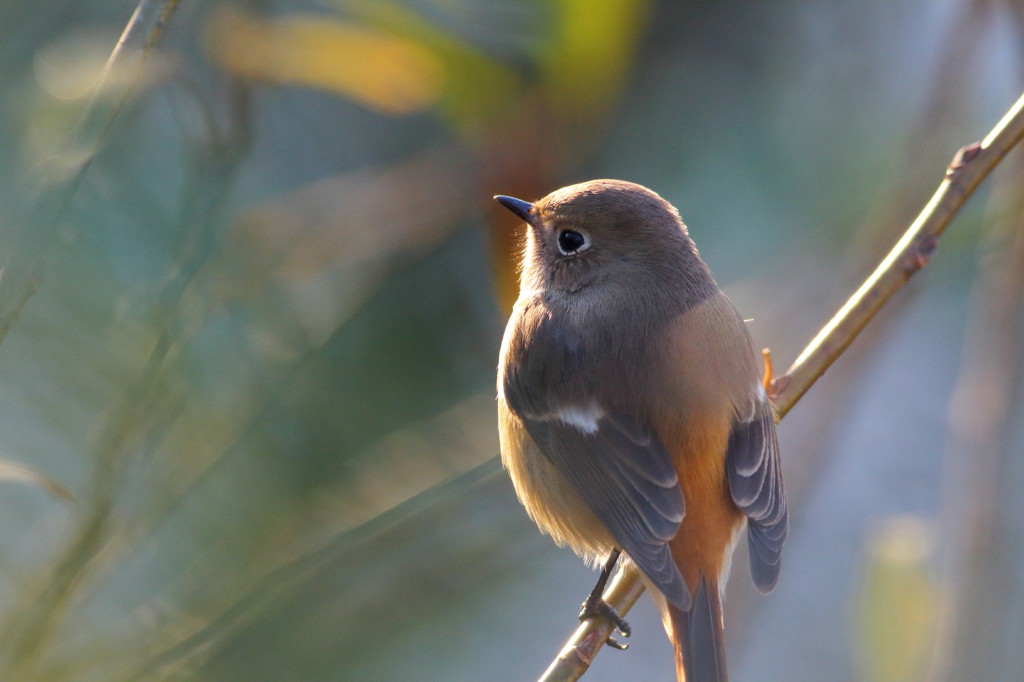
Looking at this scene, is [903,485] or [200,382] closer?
[200,382]

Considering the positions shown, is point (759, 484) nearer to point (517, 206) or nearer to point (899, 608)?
point (899, 608)

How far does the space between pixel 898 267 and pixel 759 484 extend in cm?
60

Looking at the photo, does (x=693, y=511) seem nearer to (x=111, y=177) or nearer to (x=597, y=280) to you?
(x=597, y=280)

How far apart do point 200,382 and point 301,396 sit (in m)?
0.31

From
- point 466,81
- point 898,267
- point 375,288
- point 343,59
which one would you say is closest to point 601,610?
point 375,288

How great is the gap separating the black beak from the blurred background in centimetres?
5

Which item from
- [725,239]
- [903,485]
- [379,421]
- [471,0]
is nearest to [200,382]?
[379,421]

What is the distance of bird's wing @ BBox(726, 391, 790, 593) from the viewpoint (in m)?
2.20

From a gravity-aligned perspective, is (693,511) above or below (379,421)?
below

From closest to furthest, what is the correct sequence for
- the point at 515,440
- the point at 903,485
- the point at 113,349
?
the point at 113,349, the point at 515,440, the point at 903,485

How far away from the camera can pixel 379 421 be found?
201 cm

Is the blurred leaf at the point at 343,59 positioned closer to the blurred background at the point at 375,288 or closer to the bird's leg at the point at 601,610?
the blurred background at the point at 375,288

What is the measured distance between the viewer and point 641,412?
2303 mm

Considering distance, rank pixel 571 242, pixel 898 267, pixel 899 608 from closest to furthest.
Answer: pixel 899 608 < pixel 898 267 < pixel 571 242
